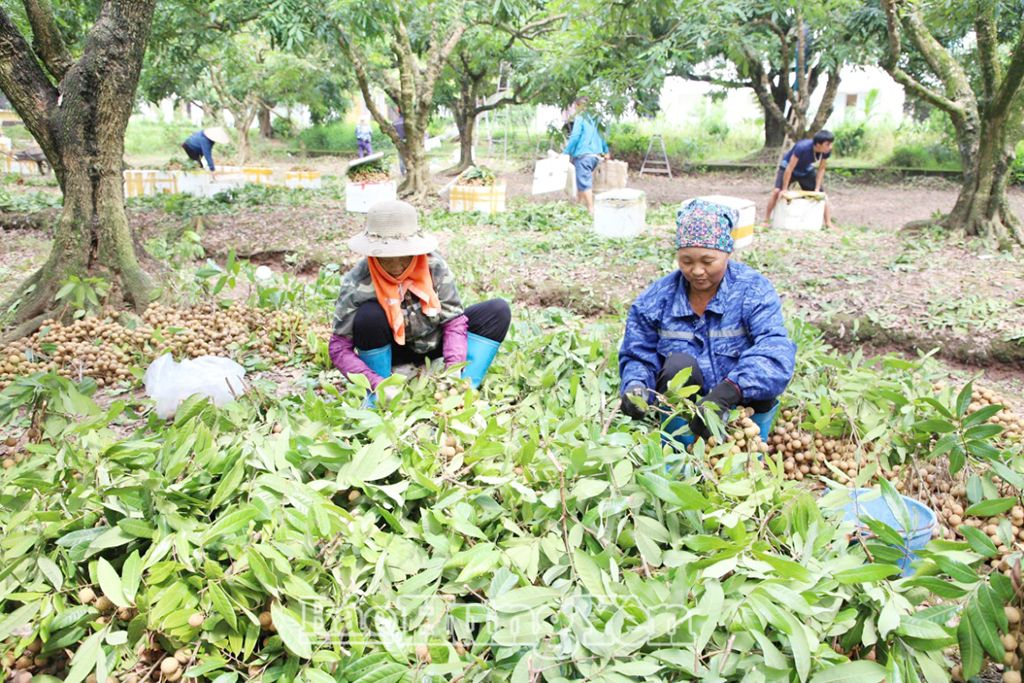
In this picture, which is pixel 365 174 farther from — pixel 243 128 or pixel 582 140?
pixel 243 128

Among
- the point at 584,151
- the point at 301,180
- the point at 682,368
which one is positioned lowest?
the point at 682,368

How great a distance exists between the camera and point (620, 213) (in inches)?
260

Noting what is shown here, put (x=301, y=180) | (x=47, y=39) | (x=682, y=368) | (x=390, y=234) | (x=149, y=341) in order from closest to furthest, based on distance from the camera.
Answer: (x=682, y=368) < (x=390, y=234) < (x=149, y=341) < (x=47, y=39) < (x=301, y=180)

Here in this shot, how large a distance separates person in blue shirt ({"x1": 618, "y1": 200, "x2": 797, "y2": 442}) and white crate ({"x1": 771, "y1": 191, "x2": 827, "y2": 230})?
509 centimetres

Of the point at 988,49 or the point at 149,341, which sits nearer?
the point at 149,341

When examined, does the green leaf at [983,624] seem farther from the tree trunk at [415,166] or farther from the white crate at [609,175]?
the white crate at [609,175]

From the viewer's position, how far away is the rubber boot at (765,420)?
2.28m

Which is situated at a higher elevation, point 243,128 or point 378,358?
point 243,128

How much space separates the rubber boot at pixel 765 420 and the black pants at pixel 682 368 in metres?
0.02

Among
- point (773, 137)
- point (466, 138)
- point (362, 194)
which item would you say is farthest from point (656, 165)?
point (362, 194)

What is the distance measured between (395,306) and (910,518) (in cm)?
176

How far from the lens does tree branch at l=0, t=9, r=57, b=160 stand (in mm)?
3557

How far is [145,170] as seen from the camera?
33.0ft

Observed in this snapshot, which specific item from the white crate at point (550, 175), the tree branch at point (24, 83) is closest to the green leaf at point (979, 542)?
the tree branch at point (24, 83)
